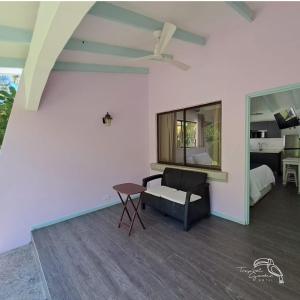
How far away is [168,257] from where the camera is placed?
7.91ft

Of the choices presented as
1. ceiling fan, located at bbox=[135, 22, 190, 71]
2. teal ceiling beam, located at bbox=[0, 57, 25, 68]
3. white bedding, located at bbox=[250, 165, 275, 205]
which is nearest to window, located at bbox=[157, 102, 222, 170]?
white bedding, located at bbox=[250, 165, 275, 205]

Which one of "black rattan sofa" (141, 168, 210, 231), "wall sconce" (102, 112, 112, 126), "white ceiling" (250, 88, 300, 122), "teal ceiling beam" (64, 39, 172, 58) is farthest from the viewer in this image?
"white ceiling" (250, 88, 300, 122)

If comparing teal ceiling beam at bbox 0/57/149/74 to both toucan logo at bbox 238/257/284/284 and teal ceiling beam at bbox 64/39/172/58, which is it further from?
toucan logo at bbox 238/257/284/284

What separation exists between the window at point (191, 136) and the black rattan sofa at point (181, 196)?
0.38m

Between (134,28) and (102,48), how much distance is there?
600mm

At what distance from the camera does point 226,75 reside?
3174 mm

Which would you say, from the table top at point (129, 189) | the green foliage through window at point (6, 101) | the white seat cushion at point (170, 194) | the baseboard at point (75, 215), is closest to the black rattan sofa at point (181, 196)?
the white seat cushion at point (170, 194)

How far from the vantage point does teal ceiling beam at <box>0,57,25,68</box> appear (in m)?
2.85

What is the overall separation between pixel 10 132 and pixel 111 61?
2.11 meters

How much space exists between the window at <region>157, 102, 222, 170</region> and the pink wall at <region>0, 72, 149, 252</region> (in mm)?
612

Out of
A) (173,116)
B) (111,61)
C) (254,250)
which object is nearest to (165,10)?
(111,61)

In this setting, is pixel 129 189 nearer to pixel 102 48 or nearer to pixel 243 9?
pixel 102 48

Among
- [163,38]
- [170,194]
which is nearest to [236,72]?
[163,38]

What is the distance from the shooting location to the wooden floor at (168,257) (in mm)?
1913
